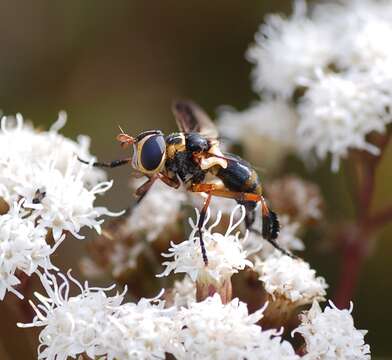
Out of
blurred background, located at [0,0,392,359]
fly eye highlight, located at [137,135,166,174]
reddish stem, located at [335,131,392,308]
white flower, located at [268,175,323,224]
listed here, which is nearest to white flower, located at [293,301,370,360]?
fly eye highlight, located at [137,135,166,174]

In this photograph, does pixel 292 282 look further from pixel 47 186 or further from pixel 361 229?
pixel 361 229

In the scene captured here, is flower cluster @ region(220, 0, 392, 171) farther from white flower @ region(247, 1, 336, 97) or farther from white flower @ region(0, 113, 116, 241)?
white flower @ region(0, 113, 116, 241)

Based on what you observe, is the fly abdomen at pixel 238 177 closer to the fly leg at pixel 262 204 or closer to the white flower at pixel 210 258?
the fly leg at pixel 262 204

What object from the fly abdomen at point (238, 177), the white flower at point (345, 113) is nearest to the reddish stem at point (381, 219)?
the white flower at point (345, 113)

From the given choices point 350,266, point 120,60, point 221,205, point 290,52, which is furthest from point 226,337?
point 120,60

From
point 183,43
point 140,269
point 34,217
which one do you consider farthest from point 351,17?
point 34,217
